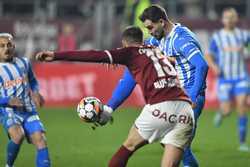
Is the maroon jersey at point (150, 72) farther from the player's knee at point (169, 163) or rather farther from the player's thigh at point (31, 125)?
the player's thigh at point (31, 125)

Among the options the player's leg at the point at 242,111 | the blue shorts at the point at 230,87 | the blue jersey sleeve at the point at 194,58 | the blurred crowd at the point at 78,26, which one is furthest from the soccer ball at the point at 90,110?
the blurred crowd at the point at 78,26

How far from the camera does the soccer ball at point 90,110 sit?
8180 millimetres

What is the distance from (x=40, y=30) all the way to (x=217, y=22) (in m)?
5.14

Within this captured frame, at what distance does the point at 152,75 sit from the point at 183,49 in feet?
4.61

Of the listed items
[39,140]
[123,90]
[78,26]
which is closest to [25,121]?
[39,140]

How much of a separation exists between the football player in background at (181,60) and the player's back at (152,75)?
0.62 metres

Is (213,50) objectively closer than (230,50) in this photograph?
Yes

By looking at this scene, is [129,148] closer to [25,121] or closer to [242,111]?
[25,121]

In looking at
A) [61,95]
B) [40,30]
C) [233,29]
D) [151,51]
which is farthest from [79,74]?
[151,51]

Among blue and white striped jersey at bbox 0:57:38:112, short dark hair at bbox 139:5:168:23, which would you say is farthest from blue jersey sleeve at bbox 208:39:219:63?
short dark hair at bbox 139:5:168:23

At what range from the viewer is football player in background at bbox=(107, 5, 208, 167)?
889 cm

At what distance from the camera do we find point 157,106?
26.1 ft

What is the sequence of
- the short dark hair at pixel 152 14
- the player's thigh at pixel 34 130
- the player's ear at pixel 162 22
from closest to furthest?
the short dark hair at pixel 152 14 < the player's ear at pixel 162 22 < the player's thigh at pixel 34 130

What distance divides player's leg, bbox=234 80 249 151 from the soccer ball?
589 centimetres
